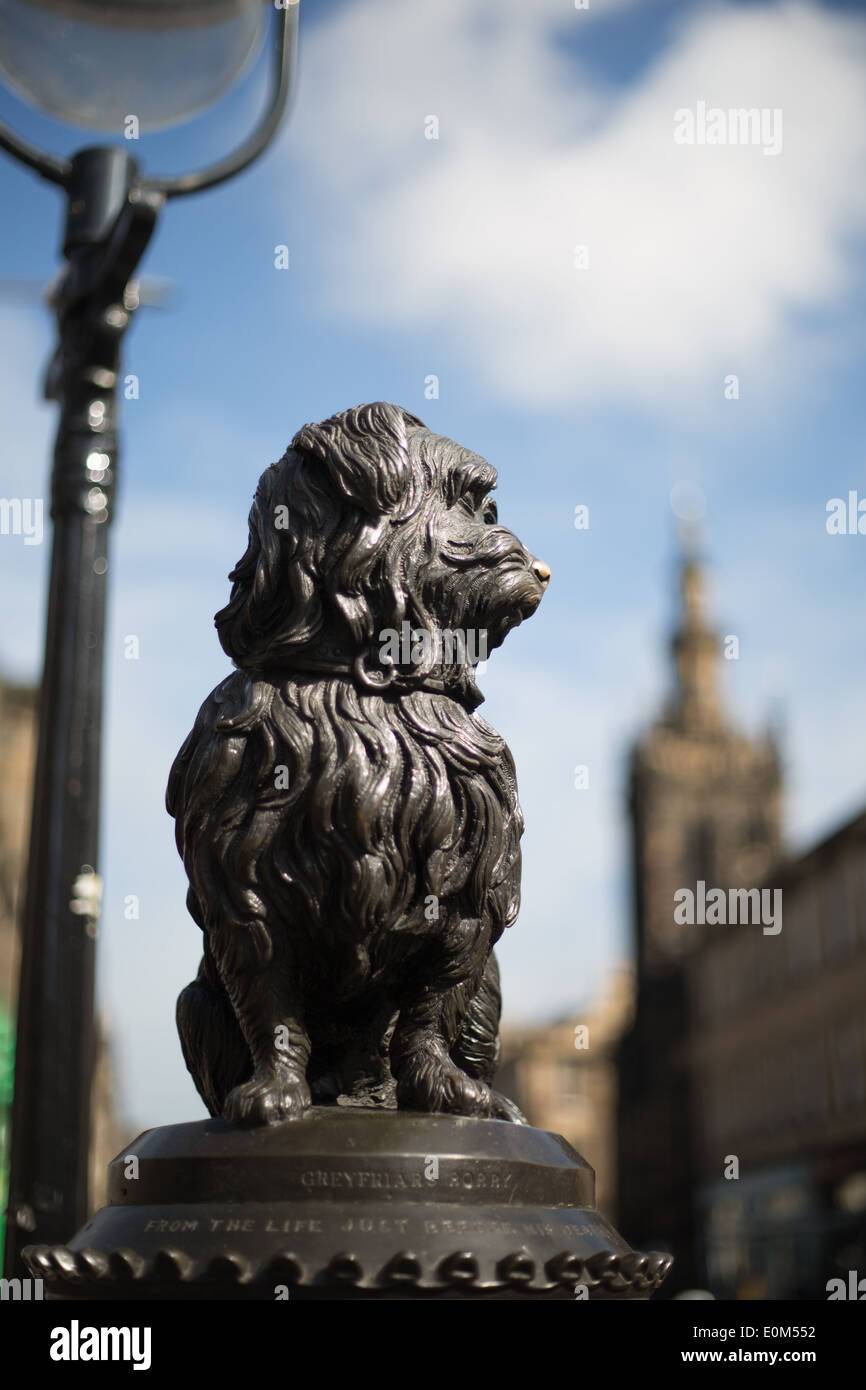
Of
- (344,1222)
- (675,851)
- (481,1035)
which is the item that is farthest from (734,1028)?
(344,1222)

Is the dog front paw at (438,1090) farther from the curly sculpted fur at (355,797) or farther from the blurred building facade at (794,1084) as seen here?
the blurred building facade at (794,1084)

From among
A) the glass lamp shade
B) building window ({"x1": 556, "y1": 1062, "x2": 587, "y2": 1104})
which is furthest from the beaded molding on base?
building window ({"x1": 556, "y1": 1062, "x2": 587, "y2": 1104})

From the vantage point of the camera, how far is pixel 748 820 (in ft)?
235

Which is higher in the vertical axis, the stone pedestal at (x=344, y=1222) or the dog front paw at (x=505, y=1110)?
the dog front paw at (x=505, y=1110)

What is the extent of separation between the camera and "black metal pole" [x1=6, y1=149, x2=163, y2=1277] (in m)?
4.63

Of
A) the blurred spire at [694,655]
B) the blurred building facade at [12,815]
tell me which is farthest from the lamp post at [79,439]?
the blurred spire at [694,655]

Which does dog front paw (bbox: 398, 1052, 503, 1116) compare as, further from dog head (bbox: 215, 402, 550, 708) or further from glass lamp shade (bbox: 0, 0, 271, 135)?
glass lamp shade (bbox: 0, 0, 271, 135)

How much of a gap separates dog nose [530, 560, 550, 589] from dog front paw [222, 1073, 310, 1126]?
1434 mm

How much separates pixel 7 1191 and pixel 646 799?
2684 inches

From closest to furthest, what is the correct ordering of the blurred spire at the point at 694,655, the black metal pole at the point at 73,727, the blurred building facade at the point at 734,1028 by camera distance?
the black metal pole at the point at 73,727 < the blurred building facade at the point at 734,1028 < the blurred spire at the point at 694,655

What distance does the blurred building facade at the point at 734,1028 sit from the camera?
123ft

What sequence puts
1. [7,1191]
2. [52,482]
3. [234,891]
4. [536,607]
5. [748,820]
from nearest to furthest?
1. [234,891]
2. [536,607]
3. [7,1191]
4. [52,482]
5. [748,820]
